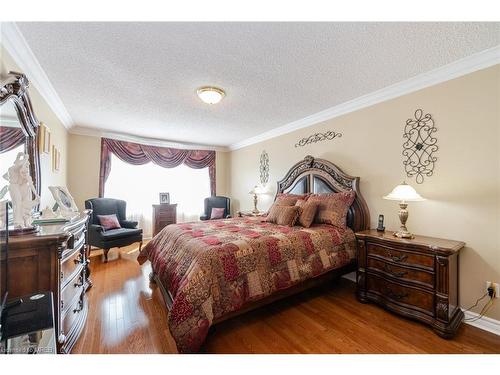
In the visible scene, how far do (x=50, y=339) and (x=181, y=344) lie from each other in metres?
0.72

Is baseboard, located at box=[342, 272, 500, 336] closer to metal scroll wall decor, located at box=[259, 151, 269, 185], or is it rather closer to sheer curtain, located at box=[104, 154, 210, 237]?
metal scroll wall decor, located at box=[259, 151, 269, 185]

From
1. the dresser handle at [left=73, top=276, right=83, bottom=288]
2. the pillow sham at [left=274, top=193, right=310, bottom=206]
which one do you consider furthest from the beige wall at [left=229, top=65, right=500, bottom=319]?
the dresser handle at [left=73, top=276, right=83, bottom=288]

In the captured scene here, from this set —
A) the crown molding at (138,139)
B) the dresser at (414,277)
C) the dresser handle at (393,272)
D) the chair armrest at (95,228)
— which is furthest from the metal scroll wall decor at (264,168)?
the chair armrest at (95,228)

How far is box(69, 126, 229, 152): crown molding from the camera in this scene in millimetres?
4043

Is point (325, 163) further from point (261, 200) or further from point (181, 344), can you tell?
point (181, 344)

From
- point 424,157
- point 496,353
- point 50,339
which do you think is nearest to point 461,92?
point 424,157

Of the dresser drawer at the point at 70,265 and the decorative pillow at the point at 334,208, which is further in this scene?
the decorative pillow at the point at 334,208

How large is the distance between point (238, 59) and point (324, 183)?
203 cm

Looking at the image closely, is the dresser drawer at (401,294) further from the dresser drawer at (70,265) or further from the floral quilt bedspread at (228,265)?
the dresser drawer at (70,265)

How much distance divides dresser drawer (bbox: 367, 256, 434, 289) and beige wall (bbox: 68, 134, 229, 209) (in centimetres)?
478

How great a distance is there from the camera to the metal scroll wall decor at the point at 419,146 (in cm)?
220

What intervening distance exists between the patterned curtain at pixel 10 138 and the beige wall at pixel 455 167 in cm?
346

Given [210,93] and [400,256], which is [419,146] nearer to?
[400,256]
